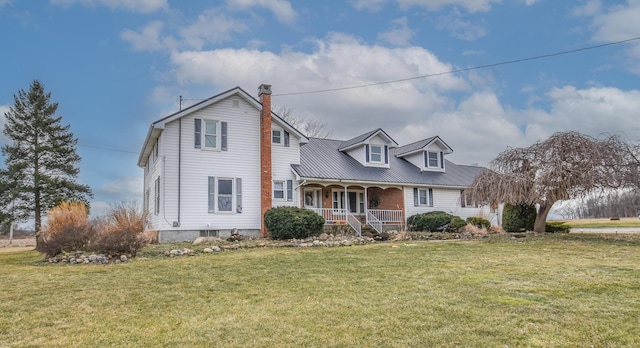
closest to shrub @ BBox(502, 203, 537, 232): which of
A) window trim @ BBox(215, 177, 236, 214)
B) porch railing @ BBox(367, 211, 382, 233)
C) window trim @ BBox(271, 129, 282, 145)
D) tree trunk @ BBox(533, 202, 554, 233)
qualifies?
tree trunk @ BBox(533, 202, 554, 233)

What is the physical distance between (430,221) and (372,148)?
20.1ft

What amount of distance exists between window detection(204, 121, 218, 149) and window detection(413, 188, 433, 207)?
12985 mm

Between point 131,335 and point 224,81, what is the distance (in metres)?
20.4

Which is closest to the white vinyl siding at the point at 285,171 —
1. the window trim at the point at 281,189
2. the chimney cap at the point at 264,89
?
Result: the window trim at the point at 281,189

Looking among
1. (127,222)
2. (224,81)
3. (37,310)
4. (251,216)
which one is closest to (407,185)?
(251,216)

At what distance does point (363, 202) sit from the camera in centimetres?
2652

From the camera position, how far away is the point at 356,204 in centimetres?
2625

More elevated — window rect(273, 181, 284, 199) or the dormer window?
the dormer window

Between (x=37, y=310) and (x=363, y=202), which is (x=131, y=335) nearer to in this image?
(x=37, y=310)

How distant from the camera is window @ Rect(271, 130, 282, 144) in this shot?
2150cm

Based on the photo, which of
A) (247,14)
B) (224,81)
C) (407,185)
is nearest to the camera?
(247,14)

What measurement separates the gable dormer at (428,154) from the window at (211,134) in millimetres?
14188

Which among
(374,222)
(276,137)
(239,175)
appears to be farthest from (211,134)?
(374,222)

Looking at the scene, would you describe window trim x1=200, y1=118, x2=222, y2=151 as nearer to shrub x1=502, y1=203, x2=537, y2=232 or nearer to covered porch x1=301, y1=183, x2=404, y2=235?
covered porch x1=301, y1=183, x2=404, y2=235
